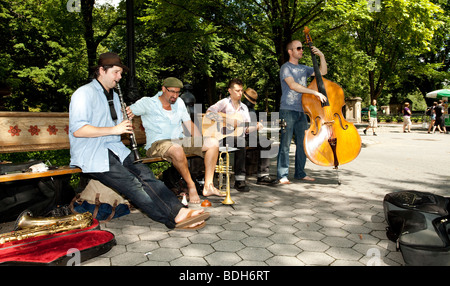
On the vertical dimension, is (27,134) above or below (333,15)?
below

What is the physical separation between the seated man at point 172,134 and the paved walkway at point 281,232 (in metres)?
0.53

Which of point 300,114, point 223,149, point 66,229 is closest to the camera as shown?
point 66,229

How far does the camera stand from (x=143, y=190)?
3.53 meters

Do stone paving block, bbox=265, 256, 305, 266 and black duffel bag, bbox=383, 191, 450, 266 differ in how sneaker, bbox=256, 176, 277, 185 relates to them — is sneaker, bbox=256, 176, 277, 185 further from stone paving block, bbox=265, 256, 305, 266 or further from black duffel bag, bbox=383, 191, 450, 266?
stone paving block, bbox=265, 256, 305, 266

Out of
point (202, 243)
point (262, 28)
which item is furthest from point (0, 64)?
point (202, 243)

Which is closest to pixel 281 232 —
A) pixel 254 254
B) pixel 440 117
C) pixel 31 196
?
pixel 254 254

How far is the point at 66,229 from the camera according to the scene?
3.20 m

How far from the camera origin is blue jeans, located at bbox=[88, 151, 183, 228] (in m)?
3.44

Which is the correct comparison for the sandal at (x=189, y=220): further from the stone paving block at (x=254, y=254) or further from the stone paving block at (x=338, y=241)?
the stone paving block at (x=338, y=241)

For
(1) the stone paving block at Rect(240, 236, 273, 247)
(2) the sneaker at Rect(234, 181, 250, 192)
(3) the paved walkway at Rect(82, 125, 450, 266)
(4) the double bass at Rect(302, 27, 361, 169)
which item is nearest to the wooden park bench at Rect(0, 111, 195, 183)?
(3) the paved walkway at Rect(82, 125, 450, 266)

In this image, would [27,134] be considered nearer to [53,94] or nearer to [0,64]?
[0,64]

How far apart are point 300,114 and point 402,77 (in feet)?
85.8

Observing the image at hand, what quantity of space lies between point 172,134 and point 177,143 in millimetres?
150

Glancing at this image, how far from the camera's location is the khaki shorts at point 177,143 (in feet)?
14.4
